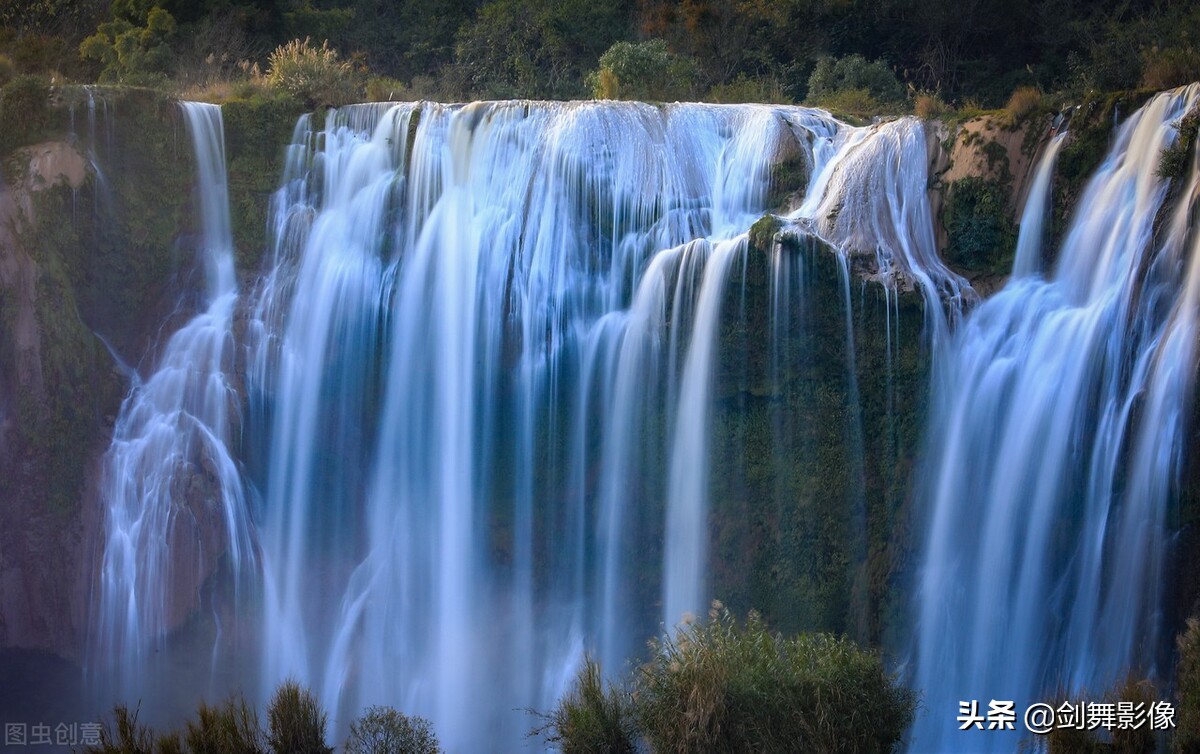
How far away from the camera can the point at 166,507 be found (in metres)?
17.8

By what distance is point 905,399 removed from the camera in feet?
52.5

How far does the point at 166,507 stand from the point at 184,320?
280 cm

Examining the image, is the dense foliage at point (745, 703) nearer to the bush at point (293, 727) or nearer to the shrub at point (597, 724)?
the shrub at point (597, 724)

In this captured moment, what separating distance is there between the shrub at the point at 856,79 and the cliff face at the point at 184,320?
18.6 ft

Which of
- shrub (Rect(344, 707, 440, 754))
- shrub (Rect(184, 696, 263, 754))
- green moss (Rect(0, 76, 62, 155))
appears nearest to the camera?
shrub (Rect(184, 696, 263, 754))

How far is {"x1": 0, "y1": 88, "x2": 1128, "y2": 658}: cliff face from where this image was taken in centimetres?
1611

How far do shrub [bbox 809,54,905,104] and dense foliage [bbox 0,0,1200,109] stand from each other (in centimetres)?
3

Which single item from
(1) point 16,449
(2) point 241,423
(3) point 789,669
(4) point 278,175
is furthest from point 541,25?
(3) point 789,669

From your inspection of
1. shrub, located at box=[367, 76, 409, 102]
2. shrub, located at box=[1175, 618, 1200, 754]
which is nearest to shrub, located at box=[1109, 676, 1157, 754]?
shrub, located at box=[1175, 618, 1200, 754]

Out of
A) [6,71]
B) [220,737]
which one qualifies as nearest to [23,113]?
[6,71]

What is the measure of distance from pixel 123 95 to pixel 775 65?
1276 centimetres

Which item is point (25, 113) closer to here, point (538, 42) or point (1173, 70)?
point (538, 42)

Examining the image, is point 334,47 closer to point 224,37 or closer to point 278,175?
point 224,37

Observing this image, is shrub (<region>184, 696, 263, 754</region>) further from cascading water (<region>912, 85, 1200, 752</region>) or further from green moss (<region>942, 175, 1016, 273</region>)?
green moss (<region>942, 175, 1016, 273</region>)
